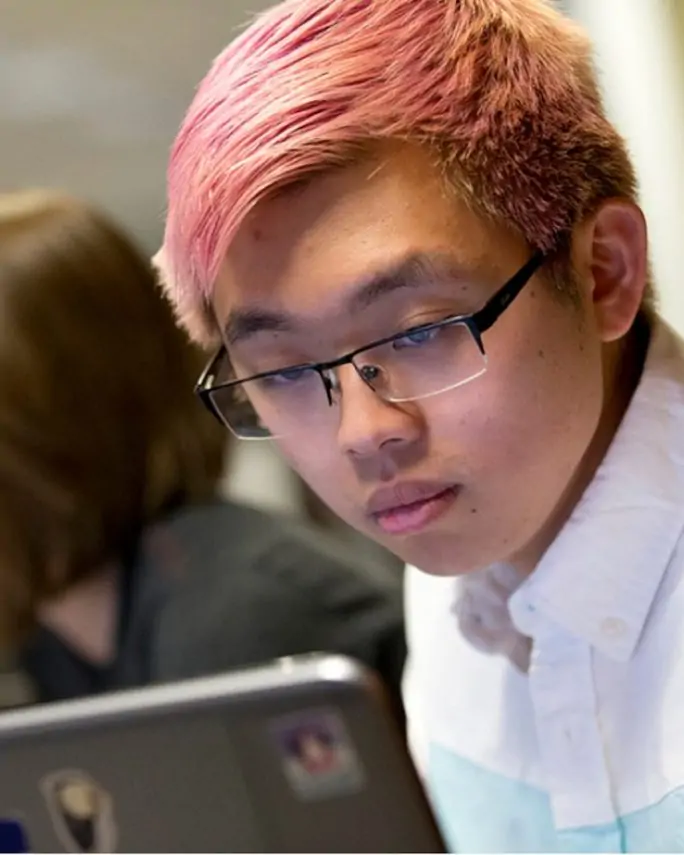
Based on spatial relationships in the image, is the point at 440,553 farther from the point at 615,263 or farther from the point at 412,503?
the point at 615,263

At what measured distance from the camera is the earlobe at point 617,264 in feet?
1.79

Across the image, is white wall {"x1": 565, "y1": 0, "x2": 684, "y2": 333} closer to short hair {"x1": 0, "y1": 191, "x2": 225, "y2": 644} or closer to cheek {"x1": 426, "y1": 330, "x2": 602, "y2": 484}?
cheek {"x1": 426, "y1": 330, "x2": 602, "y2": 484}

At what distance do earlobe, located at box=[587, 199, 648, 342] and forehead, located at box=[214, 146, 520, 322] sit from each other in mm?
60

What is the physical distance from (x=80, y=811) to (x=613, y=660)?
0.89ft

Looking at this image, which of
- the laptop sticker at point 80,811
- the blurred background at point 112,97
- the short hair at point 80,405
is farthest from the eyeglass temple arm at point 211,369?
the blurred background at point 112,97

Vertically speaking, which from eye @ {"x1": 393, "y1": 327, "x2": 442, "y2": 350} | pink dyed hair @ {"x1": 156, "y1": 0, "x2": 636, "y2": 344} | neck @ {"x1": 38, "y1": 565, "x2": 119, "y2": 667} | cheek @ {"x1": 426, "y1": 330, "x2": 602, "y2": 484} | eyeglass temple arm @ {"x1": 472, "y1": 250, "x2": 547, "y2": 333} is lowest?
neck @ {"x1": 38, "y1": 565, "x2": 119, "y2": 667}

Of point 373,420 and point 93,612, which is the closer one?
point 373,420

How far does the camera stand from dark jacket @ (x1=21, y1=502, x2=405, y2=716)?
870 millimetres

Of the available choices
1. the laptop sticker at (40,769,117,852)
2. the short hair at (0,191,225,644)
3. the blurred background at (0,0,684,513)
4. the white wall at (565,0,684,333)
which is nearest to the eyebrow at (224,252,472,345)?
the laptop sticker at (40,769,117,852)

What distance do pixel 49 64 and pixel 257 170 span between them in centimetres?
92

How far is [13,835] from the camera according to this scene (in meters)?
0.46

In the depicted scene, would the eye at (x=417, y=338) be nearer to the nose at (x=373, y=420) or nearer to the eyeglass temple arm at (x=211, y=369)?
the nose at (x=373, y=420)

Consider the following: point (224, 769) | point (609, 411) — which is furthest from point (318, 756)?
point (609, 411)

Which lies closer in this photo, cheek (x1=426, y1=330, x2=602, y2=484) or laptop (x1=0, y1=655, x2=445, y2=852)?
laptop (x1=0, y1=655, x2=445, y2=852)
